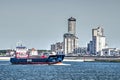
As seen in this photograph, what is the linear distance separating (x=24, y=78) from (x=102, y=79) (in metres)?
15.8

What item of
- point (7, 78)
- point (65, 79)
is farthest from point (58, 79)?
point (7, 78)

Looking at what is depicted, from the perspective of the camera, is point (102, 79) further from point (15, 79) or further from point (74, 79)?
point (15, 79)

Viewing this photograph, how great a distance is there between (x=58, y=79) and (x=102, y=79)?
937 cm

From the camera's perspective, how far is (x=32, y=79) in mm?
124812

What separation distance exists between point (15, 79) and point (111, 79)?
→ 1949 cm

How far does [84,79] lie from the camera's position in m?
128

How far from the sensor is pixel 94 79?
12838cm

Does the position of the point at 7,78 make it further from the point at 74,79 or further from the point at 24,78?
the point at 74,79

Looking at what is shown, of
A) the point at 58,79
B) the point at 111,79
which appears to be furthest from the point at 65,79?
the point at 111,79

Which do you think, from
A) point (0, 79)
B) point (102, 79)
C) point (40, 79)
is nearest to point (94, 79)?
point (102, 79)

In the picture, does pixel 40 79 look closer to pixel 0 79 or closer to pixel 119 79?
pixel 0 79

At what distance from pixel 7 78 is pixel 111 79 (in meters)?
21.1

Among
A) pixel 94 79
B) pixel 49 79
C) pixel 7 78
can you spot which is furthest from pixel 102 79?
pixel 7 78

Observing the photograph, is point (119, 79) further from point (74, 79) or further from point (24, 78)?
point (24, 78)
